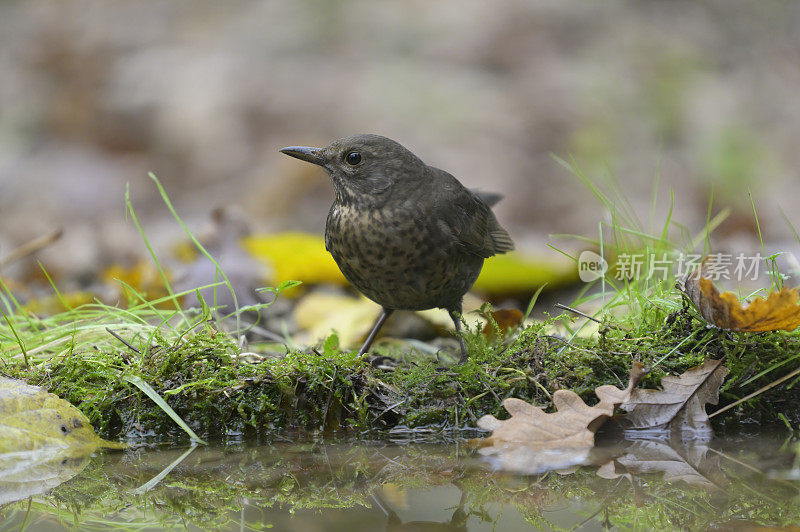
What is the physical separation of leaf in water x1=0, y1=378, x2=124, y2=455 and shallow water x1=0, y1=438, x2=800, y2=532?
14 cm

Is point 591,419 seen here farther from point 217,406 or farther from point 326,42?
point 326,42

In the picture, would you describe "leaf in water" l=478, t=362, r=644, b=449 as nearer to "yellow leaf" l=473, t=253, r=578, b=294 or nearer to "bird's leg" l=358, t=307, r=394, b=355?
"bird's leg" l=358, t=307, r=394, b=355

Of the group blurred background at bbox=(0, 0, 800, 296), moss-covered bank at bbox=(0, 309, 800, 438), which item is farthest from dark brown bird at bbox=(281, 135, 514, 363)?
blurred background at bbox=(0, 0, 800, 296)

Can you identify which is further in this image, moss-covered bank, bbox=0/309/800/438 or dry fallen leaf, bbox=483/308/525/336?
dry fallen leaf, bbox=483/308/525/336

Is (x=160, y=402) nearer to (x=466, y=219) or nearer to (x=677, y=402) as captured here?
(x=466, y=219)

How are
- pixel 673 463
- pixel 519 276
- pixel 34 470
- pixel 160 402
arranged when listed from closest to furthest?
pixel 673 463 → pixel 34 470 → pixel 160 402 → pixel 519 276

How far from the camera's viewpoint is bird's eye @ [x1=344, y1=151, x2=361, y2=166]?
13.2ft

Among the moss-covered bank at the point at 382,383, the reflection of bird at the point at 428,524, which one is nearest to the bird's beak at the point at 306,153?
the moss-covered bank at the point at 382,383

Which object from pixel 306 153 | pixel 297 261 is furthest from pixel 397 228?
pixel 297 261

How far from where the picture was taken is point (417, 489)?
2.35 metres

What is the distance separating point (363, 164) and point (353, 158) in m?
0.06

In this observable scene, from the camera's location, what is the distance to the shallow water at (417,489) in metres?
2.04

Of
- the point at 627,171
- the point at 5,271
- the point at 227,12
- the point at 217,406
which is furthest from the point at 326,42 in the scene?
the point at 217,406

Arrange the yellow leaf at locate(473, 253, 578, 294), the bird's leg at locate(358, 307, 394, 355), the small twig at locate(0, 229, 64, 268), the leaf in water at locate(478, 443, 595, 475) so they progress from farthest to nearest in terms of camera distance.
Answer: the yellow leaf at locate(473, 253, 578, 294), the small twig at locate(0, 229, 64, 268), the bird's leg at locate(358, 307, 394, 355), the leaf in water at locate(478, 443, 595, 475)
